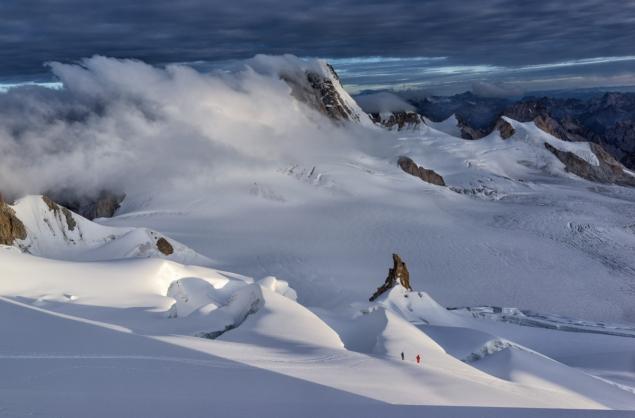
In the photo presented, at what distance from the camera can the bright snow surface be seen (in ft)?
54.9

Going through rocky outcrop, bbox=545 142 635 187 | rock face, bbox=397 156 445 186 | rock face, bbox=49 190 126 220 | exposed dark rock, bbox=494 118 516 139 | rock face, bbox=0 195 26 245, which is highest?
exposed dark rock, bbox=494 118 516 139

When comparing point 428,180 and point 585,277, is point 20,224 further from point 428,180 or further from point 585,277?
point 428,180

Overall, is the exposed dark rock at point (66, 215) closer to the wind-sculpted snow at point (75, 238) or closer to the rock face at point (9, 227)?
the wind-sculpted snow at point (75, 238)

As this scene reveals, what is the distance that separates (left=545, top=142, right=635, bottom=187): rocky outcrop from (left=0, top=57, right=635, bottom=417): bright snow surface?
1482cm

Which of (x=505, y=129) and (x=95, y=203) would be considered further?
(x=505, y=129)

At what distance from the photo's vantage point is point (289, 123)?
179125 mm

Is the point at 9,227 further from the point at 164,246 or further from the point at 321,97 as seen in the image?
the point at 321,97

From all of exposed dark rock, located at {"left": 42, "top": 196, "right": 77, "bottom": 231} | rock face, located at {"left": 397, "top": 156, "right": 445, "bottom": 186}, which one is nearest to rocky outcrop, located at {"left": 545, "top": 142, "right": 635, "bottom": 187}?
rock face, located at {"left": 397, "top": 156, "right": 445, "bottom": 186}

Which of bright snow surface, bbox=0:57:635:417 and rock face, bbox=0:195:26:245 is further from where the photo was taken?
rock face, bbox=0:195:26:245

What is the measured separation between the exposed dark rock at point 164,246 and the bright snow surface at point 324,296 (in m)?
1.95

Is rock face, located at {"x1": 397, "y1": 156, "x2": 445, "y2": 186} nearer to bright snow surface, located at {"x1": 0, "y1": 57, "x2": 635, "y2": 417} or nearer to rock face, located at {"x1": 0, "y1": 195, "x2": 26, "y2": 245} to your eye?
bright snow surface, located at {"x1": 0, "y1": 57, "x2": 635, "y2": 417}

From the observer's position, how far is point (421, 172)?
5837 inches

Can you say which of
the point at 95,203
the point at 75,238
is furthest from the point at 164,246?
the point at 95,203

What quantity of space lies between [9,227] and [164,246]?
15029 mm
